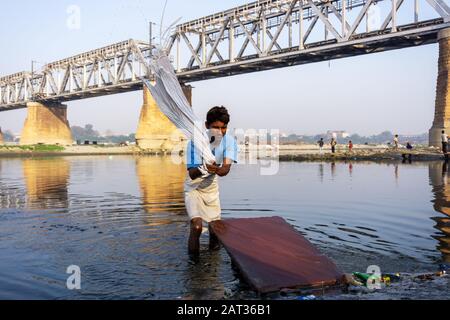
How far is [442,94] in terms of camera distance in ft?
106

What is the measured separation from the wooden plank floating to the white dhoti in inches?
6.3

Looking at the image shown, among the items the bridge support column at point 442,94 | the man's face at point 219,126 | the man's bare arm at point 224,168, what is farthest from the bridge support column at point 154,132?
the man's bare arm at point 224,168

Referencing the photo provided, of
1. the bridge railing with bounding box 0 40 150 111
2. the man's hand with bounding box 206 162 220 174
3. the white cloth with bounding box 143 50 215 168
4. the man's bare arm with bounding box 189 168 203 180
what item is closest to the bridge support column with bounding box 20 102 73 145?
the bridge railing with bounding box 0 40 150 111

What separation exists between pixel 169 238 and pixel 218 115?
89.1 inches

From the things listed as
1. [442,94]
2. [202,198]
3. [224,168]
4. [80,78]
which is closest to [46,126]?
[80,78]

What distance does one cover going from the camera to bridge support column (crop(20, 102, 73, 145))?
3179 inches

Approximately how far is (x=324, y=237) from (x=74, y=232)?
12.9 ft

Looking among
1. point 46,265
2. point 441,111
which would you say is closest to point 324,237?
point 46,265

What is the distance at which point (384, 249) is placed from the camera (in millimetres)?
5789

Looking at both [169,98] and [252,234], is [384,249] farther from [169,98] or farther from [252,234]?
[169,98]

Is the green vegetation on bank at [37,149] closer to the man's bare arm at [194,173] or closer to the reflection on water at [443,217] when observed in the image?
the reflection on water at [443,217]

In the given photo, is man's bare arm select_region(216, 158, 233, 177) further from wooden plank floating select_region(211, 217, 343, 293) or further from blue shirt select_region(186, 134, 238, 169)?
wooden plank floating select_region(211, 217, 343, 293)

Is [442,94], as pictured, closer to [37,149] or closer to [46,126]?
[37,149]

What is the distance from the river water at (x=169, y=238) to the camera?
429cm
